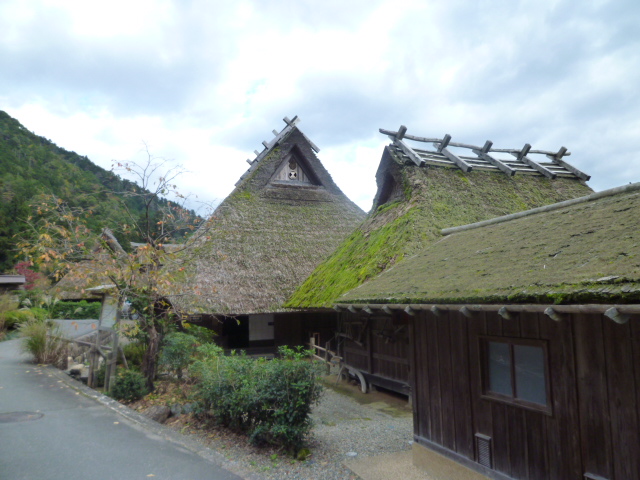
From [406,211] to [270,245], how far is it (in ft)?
20.3

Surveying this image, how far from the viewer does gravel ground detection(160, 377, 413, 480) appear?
5.86 m

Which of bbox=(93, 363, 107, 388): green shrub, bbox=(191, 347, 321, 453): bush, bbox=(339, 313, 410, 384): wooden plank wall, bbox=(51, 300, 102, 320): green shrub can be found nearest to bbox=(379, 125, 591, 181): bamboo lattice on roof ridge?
bbox=(339, 313, 410, 384): wooden plank wall

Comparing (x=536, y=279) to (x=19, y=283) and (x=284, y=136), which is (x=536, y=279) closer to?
(x=284, y=136)

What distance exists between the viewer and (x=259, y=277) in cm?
1423

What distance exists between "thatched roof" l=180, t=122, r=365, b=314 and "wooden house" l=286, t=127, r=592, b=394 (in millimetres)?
1334

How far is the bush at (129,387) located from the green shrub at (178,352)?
27.7 inches

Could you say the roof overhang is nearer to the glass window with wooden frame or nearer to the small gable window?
the glass window with wooden frame

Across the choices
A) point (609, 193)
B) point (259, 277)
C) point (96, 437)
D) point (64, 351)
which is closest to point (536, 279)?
point (609, 193)

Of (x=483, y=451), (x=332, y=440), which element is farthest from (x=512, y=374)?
(x=332, y=440)

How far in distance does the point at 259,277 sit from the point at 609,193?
10382mm

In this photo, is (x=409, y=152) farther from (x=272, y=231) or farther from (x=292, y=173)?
(x=292, y=173)

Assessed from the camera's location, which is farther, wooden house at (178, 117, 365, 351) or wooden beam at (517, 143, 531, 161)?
wooden beam at (517, 143, 531, 161)

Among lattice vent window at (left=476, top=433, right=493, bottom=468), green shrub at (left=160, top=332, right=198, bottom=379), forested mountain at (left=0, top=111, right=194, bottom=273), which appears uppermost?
forested mountain at (left=0, top=111, right=194, bottom=273)

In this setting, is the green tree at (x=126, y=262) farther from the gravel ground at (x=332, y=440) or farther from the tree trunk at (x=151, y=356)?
the gravel ground at (x=332, y=440)
